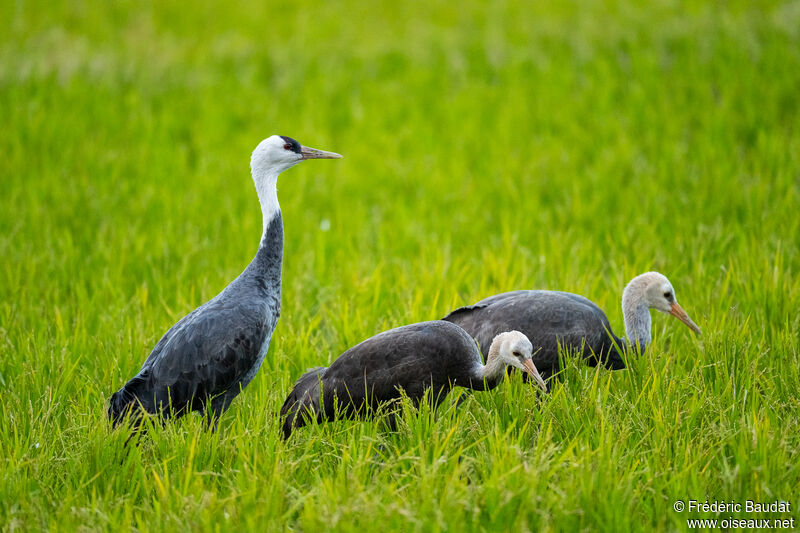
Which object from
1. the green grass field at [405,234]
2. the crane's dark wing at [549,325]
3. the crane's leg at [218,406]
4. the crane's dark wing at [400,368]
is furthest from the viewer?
the crane's dark wing at [549,325]

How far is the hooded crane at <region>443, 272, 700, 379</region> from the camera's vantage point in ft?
14.5

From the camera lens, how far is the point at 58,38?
41.1 ft

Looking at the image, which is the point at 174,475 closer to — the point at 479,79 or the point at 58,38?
the point at 479,79

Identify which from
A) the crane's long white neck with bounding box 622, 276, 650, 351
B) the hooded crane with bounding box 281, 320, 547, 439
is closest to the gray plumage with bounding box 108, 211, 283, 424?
the hooded crane with bounding box 281, 320, 547, 439

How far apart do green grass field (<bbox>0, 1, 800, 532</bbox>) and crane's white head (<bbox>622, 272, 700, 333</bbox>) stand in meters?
0.24

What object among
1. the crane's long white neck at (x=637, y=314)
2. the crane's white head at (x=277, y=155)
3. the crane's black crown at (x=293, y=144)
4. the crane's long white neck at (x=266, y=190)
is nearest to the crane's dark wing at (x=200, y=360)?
the crane's long white neck at (x=266, y=190)

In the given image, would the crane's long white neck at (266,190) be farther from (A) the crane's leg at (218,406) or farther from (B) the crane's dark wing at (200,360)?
(A) the crane's leg at (218,406)

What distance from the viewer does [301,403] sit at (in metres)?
3.96

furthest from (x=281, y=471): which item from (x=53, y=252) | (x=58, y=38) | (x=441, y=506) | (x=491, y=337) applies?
(x=58, y=38)

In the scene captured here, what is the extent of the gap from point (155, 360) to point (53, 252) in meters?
2.78

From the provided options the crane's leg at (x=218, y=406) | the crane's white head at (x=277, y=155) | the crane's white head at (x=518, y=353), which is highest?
the crane's white head at (x=277, y=155)

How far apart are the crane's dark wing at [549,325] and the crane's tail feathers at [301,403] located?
0.97 metres

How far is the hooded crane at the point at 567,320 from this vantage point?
14.5 ft

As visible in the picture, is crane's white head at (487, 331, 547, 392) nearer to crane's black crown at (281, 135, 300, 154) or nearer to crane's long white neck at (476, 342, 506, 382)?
crane's long white neck at (476, 342, 506, 382)
